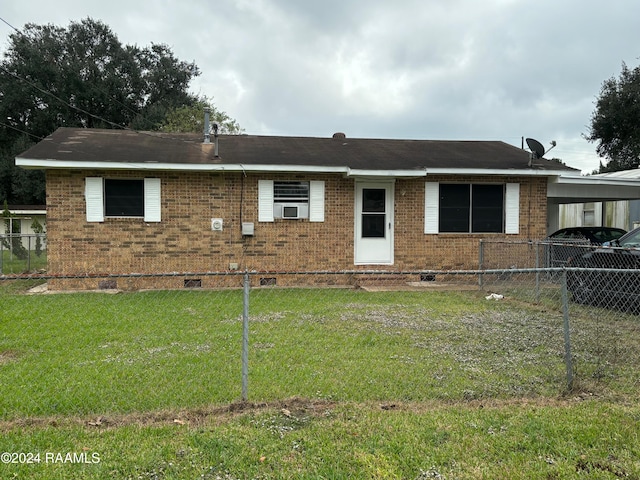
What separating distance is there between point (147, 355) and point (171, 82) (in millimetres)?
38511

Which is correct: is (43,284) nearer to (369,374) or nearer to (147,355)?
(147,355)

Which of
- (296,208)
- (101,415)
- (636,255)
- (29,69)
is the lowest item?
(101,415)

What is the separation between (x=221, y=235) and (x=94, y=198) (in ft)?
9.73

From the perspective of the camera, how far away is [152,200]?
10938 millimetres

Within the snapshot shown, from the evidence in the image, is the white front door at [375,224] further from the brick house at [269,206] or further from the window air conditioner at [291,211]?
the window air conditioner at [291,211]

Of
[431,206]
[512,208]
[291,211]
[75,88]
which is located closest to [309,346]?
[291,211]

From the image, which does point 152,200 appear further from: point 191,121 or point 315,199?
point 191,121

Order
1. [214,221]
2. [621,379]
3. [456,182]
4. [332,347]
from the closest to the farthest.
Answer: [621,379] < [332,347] < [214,221] < [456,182]

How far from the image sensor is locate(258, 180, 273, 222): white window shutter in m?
11.3

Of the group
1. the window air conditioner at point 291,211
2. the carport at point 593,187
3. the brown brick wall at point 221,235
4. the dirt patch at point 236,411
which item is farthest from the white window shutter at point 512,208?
the dirt patch at point 236,411

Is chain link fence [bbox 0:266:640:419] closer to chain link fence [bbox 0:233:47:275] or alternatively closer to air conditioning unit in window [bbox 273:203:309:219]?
air conditioning unit in window [bbox 273:203:309:219]

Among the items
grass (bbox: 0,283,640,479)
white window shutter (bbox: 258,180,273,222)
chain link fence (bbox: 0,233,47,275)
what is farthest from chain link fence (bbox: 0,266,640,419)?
chain link fence (bbox: 0,233,47,275)

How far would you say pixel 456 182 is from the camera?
12.1 metres

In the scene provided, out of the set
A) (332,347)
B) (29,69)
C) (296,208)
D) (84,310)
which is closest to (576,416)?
(332,347)
